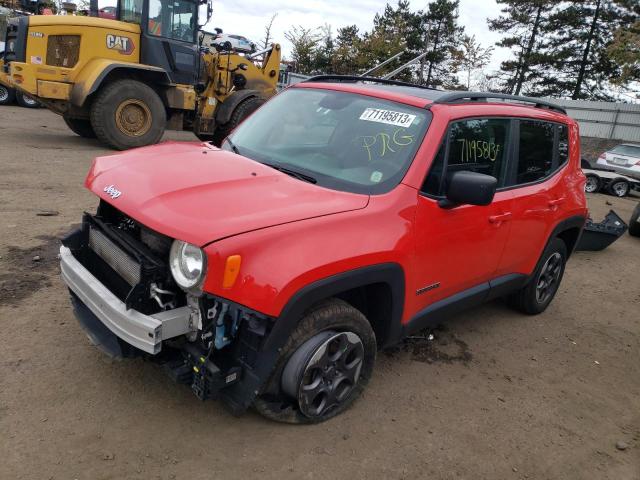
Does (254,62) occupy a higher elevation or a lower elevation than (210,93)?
higher

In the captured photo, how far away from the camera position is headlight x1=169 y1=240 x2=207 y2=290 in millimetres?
2266

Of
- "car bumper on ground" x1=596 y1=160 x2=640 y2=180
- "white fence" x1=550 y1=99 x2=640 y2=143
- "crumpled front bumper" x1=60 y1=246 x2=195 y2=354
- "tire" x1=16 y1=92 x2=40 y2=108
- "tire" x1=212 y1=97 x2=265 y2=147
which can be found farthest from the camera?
"white fence" x1=550 y1=99 x2=640 y2=143

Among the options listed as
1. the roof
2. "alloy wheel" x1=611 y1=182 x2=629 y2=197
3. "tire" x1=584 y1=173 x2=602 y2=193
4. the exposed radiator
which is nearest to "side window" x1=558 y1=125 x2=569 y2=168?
the roof

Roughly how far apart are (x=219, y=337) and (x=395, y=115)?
1.76m

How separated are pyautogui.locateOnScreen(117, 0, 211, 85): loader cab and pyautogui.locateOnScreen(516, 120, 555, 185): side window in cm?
835

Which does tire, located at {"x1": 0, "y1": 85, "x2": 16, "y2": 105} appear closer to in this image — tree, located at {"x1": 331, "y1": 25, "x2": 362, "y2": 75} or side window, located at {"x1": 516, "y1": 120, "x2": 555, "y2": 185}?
side window, located at {"x1": 516, "y1": 120, "x2": 555, "y2": 185}

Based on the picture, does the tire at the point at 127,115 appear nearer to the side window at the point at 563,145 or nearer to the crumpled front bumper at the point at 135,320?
the crumpled front bumper at the point at 135,320

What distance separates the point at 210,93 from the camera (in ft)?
38.1

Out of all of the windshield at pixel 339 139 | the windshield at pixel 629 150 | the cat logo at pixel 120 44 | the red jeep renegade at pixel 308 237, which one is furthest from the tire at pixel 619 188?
the windshield at pixel 339 139

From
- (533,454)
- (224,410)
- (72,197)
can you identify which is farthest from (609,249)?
(72,197)

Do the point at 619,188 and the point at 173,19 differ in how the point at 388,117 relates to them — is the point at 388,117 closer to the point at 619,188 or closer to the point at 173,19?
the point at 173,19

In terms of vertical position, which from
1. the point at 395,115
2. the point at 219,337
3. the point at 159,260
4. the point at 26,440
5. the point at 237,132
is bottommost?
the point at 26,440

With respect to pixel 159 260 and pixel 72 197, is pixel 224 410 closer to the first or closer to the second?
pixel 159 260

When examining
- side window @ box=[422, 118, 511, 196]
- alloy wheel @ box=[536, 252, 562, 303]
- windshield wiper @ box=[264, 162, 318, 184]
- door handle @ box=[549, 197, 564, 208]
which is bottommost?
alloy wheel @ box=[536, 252, 562, 303]
